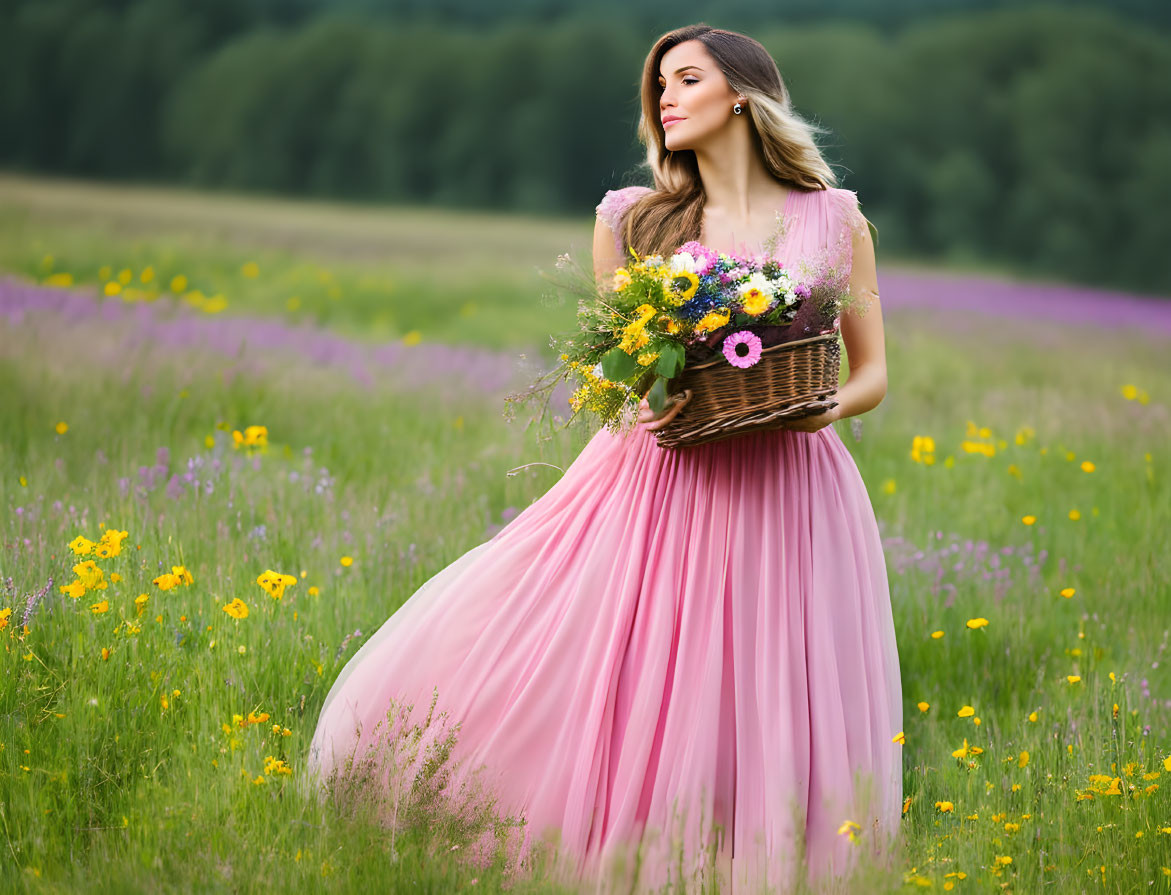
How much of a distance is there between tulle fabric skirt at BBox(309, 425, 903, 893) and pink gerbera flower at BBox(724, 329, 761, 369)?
1.69 ft

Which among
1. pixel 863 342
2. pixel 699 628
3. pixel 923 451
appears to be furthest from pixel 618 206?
pixel 923 451

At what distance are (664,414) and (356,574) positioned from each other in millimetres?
2003

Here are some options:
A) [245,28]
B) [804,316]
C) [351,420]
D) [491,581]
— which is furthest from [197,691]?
[245,28]

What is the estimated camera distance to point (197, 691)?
334 cm

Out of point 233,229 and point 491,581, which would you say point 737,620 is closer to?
point 491,581

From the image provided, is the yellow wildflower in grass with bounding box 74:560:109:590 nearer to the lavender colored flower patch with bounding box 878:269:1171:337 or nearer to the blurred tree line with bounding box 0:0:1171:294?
the lavender colored flower patch with bounding box 878:269:1171:337

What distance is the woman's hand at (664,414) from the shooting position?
2.67 meters

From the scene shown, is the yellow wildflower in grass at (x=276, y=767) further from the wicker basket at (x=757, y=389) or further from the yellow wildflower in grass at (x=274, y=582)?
the wicker basket at (x=757, y=389)

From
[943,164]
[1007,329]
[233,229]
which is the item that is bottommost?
[1007,329]

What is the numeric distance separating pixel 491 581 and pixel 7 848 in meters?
1.39

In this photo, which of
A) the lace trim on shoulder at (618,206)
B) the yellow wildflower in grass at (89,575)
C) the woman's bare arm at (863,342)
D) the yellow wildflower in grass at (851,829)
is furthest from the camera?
the lace trim on shoulder at (618,206)

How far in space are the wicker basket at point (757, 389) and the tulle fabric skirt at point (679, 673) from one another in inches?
15.2

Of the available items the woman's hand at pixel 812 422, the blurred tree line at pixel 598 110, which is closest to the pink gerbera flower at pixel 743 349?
the woman's hand at pixel 812 422

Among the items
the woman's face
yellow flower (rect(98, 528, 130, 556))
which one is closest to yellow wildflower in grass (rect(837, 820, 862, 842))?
the woman's face
